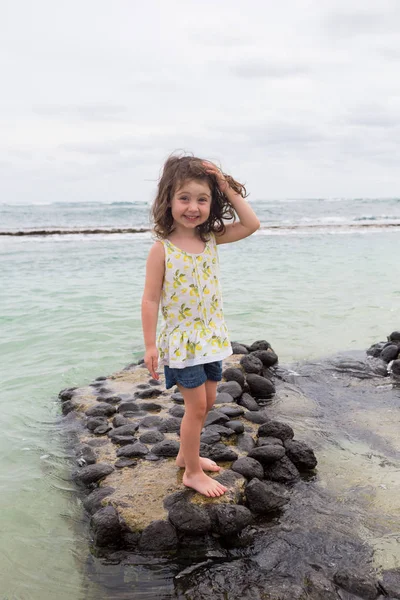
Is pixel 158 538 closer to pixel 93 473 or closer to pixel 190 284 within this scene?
pixel 93 473

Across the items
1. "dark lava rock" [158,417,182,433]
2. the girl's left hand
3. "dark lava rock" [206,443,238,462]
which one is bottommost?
"dark lava rock" [158,417,182,433]

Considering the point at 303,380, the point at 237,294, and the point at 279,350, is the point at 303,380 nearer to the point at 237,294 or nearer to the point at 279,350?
the point at 279,350

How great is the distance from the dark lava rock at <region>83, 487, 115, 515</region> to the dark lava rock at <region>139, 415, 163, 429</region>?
3.21 ft

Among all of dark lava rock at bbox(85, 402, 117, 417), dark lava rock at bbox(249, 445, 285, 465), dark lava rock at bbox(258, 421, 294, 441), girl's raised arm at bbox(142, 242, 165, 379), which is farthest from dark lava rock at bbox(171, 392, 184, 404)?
girl's raised arm at bbox(142, 242, 165, 379)

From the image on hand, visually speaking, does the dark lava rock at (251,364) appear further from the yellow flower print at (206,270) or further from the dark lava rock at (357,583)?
the dark lava rock at (357,583)

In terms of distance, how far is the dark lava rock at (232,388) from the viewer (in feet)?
17.4

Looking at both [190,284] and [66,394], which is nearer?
[190,284]

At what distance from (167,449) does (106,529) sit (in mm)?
999

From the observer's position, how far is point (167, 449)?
425cm

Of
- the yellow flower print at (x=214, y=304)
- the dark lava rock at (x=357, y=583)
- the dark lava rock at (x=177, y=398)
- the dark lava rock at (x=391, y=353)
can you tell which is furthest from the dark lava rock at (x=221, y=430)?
the dark lava rock at (x=391, y=353)

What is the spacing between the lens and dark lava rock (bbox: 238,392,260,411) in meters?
5.24

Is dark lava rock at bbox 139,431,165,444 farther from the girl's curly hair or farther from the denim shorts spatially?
the girl's curly hair

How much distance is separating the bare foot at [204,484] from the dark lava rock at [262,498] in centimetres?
18

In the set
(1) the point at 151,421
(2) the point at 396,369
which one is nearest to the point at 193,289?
(1) the point at 151,421
